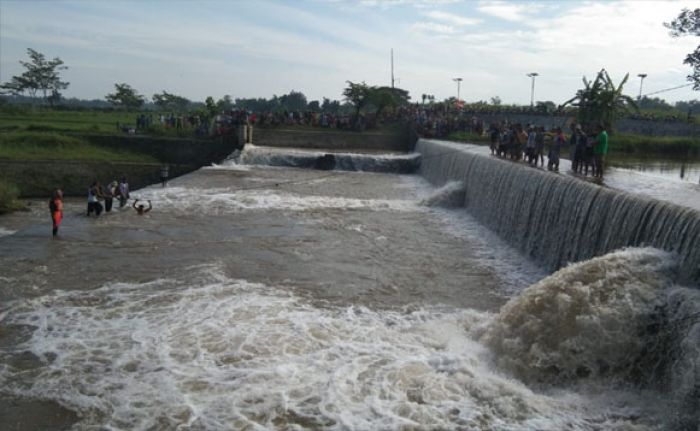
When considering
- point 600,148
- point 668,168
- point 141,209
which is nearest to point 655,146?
point 668,168

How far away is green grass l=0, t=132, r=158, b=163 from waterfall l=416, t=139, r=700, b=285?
17482mm

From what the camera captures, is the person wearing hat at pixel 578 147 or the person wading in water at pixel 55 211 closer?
the person wading in water at pixel 55 211

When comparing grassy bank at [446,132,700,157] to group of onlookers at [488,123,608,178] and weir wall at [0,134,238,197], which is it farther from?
weir wall at [0,134,238,197]

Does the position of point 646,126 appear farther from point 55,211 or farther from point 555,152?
point 55,211

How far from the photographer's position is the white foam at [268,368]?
6.01 m

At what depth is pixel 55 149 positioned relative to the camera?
27.8 meters

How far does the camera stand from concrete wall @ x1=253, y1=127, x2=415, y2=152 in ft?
107

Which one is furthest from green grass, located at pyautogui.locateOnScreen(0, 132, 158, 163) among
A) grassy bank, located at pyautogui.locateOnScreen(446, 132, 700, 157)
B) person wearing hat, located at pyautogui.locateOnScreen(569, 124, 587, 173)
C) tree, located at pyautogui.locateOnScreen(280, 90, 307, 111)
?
tree, located at pyautogui.locateOnScreen(280, 90, 307, 111)

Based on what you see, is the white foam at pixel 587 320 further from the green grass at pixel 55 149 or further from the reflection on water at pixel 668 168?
the green grass at pixel 55 149

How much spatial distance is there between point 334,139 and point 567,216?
23074 mm

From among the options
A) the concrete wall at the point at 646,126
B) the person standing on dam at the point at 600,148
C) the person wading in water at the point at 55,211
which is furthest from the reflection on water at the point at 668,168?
the person wading in water at the point at 55,211

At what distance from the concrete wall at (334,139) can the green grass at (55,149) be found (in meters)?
6.32

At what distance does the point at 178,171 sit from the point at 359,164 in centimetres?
843

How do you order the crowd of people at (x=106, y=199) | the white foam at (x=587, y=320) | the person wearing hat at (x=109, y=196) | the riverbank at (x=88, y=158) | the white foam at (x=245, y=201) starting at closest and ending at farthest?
the white foam at (x=587, y=320), the crowd of people at (x=106, y=199), the person wearing hat at (x=109, y=196), the white foam at (x=245, y=201), the riverbank at (x=88, y=158)
